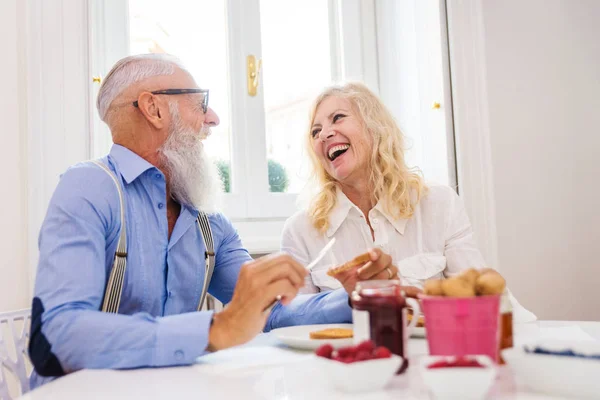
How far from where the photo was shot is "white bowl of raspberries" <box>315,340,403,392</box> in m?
0.85

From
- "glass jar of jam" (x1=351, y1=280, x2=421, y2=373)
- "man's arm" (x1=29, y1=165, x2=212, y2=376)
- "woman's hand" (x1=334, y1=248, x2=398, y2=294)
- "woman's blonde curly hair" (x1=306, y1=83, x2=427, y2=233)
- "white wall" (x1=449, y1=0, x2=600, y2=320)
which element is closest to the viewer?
"glass jar of jam" (x1=351, y1=280, x2=421, y2=373)

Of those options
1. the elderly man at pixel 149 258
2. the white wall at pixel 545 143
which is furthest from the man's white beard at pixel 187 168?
the white wall at pixel 545 143

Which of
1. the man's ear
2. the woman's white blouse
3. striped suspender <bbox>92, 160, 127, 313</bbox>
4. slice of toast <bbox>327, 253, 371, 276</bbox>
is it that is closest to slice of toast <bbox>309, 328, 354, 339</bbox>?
slice of toast <bbox>327, 253, 371, 276</bbox>

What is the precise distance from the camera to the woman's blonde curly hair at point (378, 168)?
215 centimetres

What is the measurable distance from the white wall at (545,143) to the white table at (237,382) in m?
1.81

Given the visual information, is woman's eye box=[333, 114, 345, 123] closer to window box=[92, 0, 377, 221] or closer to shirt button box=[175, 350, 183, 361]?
window box=[92, 0, 377, 221]

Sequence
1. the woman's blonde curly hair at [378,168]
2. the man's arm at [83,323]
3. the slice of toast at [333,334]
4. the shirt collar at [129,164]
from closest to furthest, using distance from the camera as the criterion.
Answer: the man's arm at [83,323] → the slice of toast at [333,334] → the shirt collar at [129,164] → the woman's blonde curly hair at [378,168]

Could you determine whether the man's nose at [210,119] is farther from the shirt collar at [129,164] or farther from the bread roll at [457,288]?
the bread roll at [457,288]

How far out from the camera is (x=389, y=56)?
321 cm

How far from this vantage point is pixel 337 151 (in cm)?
227

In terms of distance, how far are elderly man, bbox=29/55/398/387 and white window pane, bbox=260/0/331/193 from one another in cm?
109

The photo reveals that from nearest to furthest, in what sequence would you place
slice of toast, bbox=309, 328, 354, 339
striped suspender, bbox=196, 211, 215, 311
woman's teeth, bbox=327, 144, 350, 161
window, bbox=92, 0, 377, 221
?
1. slice of toast, bbox=309, 328, 354, 339
2. striped suspender, bbox=196, 211, 215, 311
3. woman's teeth, bbox=327, 144, 350, 161
4. window, bbox=92, 0, 377, 221

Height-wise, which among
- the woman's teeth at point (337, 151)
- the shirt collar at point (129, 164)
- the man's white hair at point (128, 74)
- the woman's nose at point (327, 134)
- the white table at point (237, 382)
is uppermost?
the man's white hair at point (128, 74)

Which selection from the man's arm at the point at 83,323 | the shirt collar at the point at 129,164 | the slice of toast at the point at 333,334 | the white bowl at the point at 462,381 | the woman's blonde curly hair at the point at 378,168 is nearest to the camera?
the white bowl at the point at 462,381
